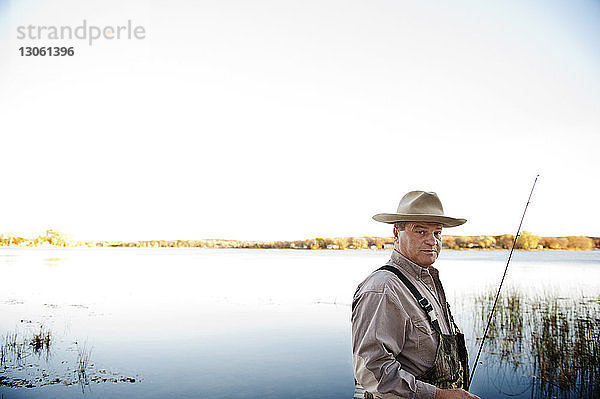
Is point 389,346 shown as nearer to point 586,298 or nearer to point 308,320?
point 308,320

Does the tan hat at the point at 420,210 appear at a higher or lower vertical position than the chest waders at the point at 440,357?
higher

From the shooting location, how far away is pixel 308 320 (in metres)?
15.8

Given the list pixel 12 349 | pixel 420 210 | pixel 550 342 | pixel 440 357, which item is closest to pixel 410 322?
pixel 440 357

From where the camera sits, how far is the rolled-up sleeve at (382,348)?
2.33 metres

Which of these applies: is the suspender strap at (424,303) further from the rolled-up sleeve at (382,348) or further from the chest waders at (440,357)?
the rolled-up sleeve at (382,348)

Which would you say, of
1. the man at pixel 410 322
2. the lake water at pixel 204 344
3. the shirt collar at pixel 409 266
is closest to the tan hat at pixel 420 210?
the man at pixel 410 322

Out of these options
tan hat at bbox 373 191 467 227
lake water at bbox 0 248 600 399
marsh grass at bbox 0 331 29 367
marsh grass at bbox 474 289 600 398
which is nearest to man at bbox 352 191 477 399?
tan hat at bbox 373 191 467 227

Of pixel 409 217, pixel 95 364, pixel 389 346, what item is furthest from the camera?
pixel 95 364

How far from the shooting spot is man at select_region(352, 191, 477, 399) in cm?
236

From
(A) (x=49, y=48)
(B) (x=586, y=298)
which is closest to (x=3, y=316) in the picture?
(A) (x=49, y=48)

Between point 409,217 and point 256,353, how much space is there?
380 inches

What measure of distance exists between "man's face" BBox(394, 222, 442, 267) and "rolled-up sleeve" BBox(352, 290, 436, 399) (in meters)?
0.39

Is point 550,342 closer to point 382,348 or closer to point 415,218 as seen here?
point 415,218

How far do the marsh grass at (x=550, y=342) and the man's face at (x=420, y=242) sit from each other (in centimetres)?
580
